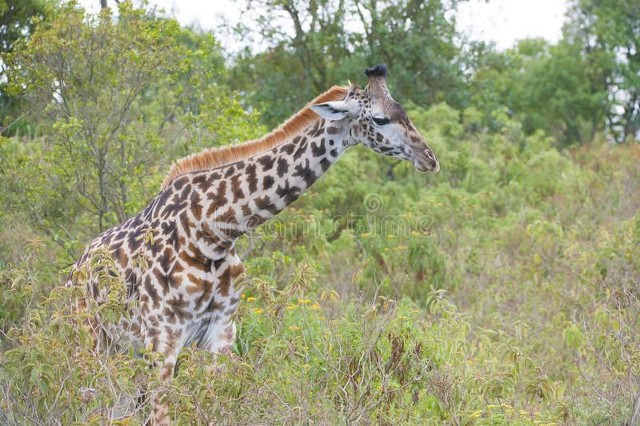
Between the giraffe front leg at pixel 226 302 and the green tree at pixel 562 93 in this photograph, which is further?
the green tree at pixel 562 93

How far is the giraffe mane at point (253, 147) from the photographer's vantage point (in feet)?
22.3

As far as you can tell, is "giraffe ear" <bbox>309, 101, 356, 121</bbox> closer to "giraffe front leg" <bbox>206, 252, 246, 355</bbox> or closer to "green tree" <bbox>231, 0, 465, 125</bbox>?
"giraffe front leg" <bbox>206, 252, 246, 355</bbox>

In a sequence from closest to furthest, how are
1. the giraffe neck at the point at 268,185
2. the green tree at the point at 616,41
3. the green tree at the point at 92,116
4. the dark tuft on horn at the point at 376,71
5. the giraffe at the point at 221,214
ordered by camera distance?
the giraffe at the point at 221,214 < the giraffe neck at the point at 268,185 < the dark tuft on horn at the point at 376,71 < the green tree at the point at 92,116 < the green tree at the point at 616,41

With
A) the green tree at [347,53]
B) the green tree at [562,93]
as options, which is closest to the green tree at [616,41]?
the green tree at [562,93]

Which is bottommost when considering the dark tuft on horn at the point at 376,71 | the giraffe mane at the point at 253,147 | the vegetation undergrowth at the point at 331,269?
the vegetation undergrowth at the point at 331,269

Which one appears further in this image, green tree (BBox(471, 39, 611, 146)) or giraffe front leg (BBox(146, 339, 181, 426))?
green tree (BBox(471, 39, 611, 146))

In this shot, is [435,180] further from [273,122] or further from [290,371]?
[290,371]

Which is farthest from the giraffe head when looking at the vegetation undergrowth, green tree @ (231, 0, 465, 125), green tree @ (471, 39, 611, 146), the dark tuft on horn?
green tree @ (471, 39, 611, 146)

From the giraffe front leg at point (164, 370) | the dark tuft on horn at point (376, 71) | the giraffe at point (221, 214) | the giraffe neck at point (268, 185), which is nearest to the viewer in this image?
the giraffe front leg at point (164, 370)

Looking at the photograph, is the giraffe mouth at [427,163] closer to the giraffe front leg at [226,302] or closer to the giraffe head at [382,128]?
the giraffe head at [382,128]

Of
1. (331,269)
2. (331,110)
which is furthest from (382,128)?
(331,269)

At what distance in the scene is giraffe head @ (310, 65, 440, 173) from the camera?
6.65m

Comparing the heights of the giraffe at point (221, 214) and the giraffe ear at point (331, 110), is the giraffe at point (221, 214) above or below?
below

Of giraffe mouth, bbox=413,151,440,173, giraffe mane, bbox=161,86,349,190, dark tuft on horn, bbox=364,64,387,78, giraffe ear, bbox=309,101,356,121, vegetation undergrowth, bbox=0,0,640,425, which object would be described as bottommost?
vegetation undergrowth, bbox=0,0,640,425
